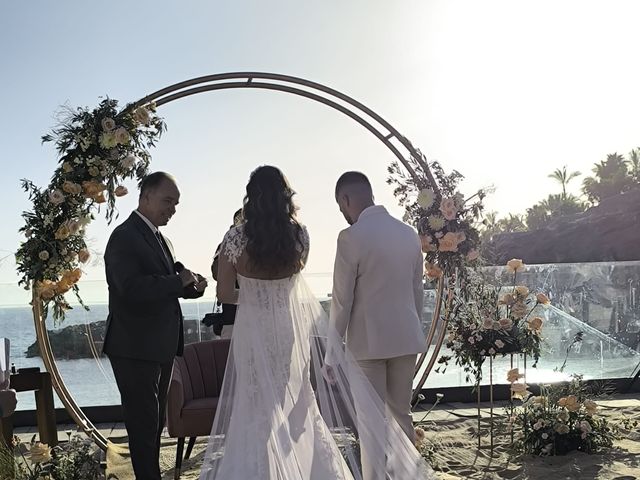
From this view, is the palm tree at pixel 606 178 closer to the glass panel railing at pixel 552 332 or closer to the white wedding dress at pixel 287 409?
the glass panel railing at pixel 552 332

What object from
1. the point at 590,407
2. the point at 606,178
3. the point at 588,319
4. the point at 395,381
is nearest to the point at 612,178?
the point at 606,178

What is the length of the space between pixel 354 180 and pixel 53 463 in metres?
2.12

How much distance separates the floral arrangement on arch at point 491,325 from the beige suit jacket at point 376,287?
1442 millimetres

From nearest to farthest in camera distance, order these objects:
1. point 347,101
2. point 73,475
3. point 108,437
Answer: point 73,475 → point 347,101 → point 108,437

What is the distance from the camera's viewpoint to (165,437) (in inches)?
232

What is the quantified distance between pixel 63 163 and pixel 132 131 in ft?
1.54

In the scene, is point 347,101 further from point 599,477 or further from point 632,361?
point 632,361

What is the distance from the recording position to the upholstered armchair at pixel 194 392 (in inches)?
185

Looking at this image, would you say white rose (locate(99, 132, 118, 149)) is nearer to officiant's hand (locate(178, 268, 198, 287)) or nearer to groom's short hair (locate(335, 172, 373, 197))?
officiant's hand (locate(178, 268, 198, 287))

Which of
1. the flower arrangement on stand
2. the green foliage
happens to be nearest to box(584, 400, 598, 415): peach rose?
the flower arrangement on stand

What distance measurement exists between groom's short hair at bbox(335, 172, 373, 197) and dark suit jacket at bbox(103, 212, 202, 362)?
901 millimetres

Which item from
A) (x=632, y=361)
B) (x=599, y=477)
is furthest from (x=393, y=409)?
(x=632, y=361)

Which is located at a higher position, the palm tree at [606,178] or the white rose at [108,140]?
the palm tree at [606,178]

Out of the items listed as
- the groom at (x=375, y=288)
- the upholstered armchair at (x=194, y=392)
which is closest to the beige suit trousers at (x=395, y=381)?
the groom at (x=375, y=288)
